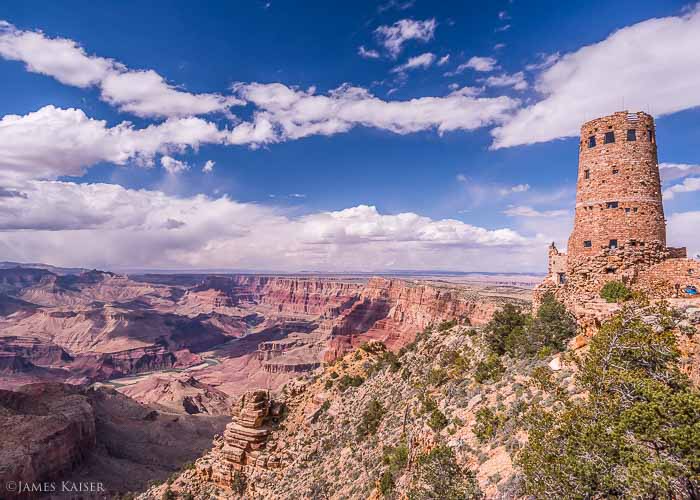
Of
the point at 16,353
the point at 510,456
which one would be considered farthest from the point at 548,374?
the point at 16,353

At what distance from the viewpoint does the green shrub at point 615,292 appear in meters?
19.3

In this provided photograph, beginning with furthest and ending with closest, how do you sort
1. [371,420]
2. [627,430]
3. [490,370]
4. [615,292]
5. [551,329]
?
[371,420], [490,370], [551,329], [615,292], [627,430]

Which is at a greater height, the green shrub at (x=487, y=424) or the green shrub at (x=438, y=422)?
the green shrub at (x=487, y=424)

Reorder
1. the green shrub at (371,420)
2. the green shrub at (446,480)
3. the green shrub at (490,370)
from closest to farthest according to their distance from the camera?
the green shrub at (446,480)
the green shrub at (490,370)
the green shrub at (371,420)

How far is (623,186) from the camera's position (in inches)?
811

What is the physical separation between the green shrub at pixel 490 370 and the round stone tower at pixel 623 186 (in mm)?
8007

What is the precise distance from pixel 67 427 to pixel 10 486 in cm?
1618

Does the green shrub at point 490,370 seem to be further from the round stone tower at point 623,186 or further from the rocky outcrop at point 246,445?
the rocky outcrop at point 246,445

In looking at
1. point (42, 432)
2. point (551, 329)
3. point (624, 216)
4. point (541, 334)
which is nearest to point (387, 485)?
point (541, 334)

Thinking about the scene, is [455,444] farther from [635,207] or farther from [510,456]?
[635,207]

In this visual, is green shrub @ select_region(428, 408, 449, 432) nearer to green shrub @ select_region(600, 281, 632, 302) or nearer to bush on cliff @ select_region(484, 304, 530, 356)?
bush on cliff @ select_region(484, 304, 530, 356)

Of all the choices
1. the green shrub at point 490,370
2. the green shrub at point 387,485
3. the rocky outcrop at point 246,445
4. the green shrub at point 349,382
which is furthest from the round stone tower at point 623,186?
the rocky outcrop at point 246,445

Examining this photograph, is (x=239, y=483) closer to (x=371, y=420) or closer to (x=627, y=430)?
(x=371, y=420)

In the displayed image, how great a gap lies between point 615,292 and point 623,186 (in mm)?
5837
